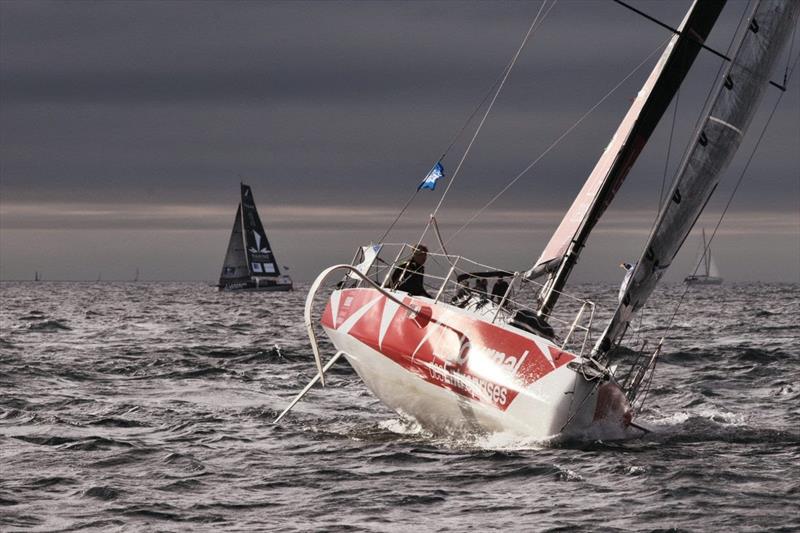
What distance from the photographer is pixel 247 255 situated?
85625mm

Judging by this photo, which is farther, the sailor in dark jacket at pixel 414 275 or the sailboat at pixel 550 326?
the sailor in dark jacket at pixel 414 275

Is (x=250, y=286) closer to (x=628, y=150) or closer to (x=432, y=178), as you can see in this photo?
(x=432, y=178)

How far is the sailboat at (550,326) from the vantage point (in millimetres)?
11789

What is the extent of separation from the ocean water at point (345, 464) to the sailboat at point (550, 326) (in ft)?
1.49

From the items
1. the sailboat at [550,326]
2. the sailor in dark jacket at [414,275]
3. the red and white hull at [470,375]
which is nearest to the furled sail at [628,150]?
the sailboat at [550,326]

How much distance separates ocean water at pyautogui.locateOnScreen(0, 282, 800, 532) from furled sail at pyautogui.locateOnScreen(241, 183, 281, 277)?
204ft

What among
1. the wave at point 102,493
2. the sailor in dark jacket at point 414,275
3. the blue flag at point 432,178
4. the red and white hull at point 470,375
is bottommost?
the wave at point 102,493

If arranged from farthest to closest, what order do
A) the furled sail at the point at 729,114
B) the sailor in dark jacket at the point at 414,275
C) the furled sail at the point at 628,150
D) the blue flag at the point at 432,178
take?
1. the blue flag at the point at 432,178
2. the sailor in dark jacket at the point at 414,275
3. the furled sail at the point at 628,150
4. the furled sail at the point at 729,114

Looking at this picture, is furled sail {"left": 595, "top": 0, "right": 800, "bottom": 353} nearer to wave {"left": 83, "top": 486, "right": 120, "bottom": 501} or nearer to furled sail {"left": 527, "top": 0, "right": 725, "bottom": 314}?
furled sail {"left": 527, "top": 0, "right": 725, "bottom": 314}

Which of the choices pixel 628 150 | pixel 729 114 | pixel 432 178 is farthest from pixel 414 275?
pixel 729 114

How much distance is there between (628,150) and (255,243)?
237ft

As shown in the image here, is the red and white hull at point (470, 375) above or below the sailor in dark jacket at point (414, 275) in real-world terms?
below

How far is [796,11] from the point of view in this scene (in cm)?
1245

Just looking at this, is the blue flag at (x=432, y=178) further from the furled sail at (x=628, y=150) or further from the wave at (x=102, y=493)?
the wave at (x=102, y=493)
